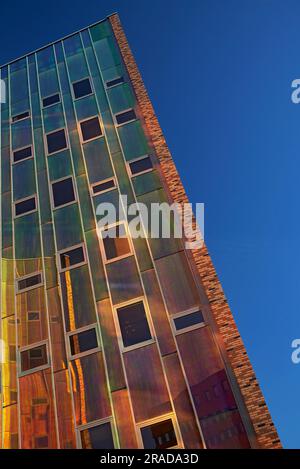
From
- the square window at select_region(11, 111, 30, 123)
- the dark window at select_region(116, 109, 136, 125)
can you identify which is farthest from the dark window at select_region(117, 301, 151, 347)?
the square window at select_region(11, 111, 30, 123)

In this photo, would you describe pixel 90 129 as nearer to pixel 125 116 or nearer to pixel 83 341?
pixel 125 116

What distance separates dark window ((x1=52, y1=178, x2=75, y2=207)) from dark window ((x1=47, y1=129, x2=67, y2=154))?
80.4 inches

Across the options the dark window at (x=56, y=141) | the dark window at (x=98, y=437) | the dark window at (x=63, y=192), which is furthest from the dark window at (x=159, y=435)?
the dark window at (x=56, y=141)

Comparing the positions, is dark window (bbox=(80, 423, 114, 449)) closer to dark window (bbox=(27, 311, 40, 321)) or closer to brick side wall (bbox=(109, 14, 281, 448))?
brick side wall (bbox=(109, 14, 281, 448))

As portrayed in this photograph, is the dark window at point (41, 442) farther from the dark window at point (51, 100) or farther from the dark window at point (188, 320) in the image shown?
the dark window at point (51, 100)

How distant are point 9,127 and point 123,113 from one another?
620 cm

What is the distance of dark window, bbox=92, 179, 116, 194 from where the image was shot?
55.6 ft

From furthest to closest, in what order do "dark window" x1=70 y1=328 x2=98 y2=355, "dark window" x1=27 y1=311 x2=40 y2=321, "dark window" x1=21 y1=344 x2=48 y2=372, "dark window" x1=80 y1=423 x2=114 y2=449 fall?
"dark window" x1=27 y1=311 x2=40 y2=321 < "dark window" x1=21 y1=344 x2=48 y2=372 < "dark window" x1=70 y1=328 x2=98 y2=355 < "dark window" x1=80 y1=423 x2=114 y2=449

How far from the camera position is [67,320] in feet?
47.4

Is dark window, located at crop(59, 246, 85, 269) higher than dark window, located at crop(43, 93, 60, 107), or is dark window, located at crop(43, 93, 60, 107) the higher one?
dark window, located at crop(43, 93, 60, 107)

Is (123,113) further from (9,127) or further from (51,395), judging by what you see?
(51,395)

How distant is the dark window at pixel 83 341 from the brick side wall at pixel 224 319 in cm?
394

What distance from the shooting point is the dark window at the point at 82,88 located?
2067 cm

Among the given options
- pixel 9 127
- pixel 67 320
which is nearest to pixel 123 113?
pixel 9 127
